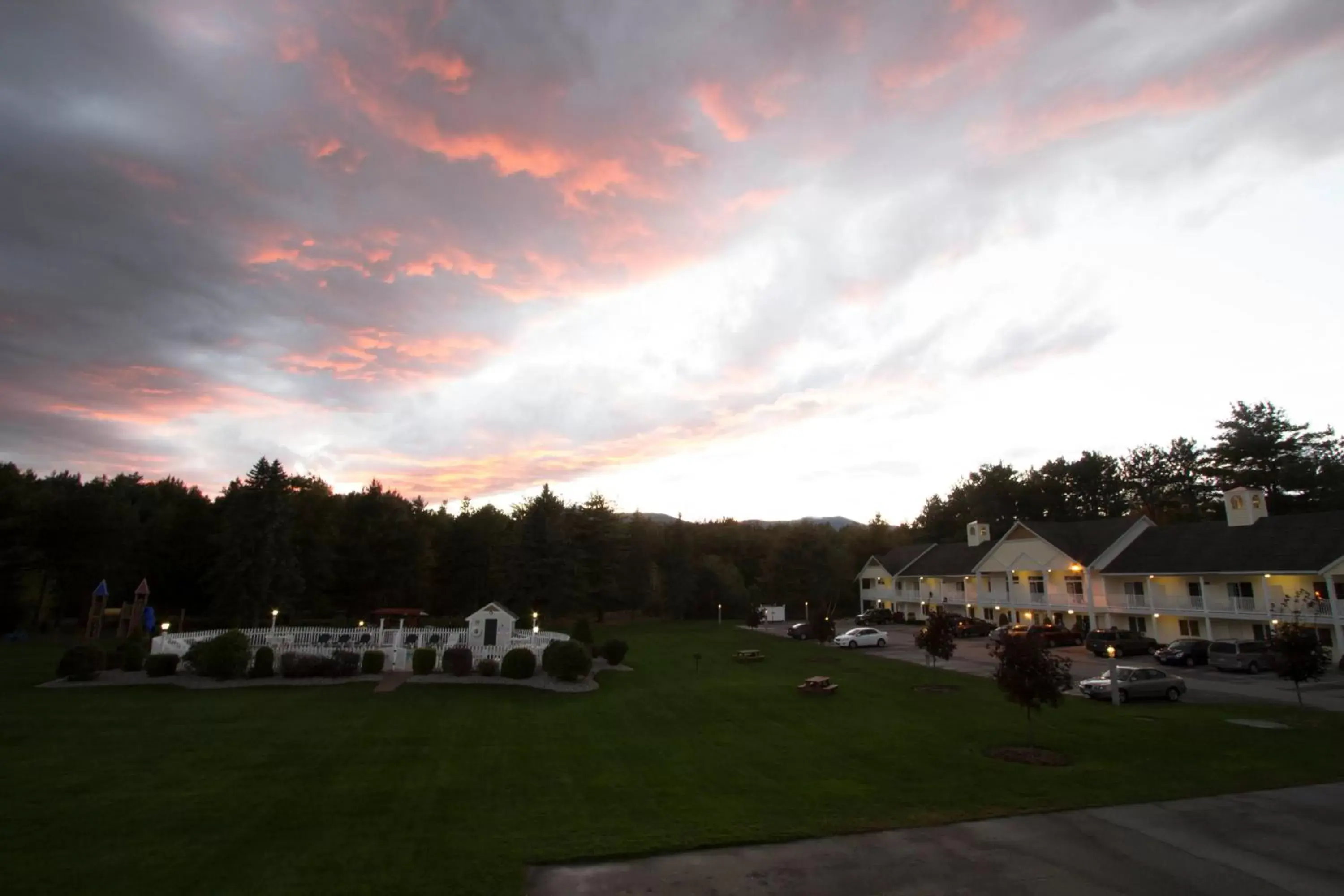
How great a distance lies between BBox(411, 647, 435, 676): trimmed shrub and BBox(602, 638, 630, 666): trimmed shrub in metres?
7.94

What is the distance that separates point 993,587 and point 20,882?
64439 mm

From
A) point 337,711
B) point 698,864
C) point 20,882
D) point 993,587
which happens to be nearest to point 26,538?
point 337,711

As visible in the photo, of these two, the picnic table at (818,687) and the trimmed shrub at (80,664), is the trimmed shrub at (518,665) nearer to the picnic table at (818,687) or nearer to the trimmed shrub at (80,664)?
the picnic table at (818,687)

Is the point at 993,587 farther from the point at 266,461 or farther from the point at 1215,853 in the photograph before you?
the point at 266,461

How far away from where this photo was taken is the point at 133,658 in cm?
2631

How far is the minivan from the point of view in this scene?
32.2 meters

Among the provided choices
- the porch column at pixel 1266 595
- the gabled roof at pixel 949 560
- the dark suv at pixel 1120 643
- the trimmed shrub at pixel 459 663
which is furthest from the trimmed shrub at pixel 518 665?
the gabled roof at pixel 949 560

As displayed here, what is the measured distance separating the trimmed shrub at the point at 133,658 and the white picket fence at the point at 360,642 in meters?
0.85

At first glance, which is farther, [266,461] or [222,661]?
[266,461]

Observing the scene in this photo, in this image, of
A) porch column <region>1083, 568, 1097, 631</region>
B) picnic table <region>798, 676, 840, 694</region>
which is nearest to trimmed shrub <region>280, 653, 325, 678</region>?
picnic table <region>798, 676, 840, 694</region>

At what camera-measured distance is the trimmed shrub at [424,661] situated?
1080 inches

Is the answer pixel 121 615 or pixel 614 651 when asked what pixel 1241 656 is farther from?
pixel 121 615

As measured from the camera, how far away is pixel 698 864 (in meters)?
10.2

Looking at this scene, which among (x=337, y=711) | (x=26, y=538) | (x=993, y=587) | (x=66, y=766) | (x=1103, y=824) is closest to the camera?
(x=1103, y=824)
